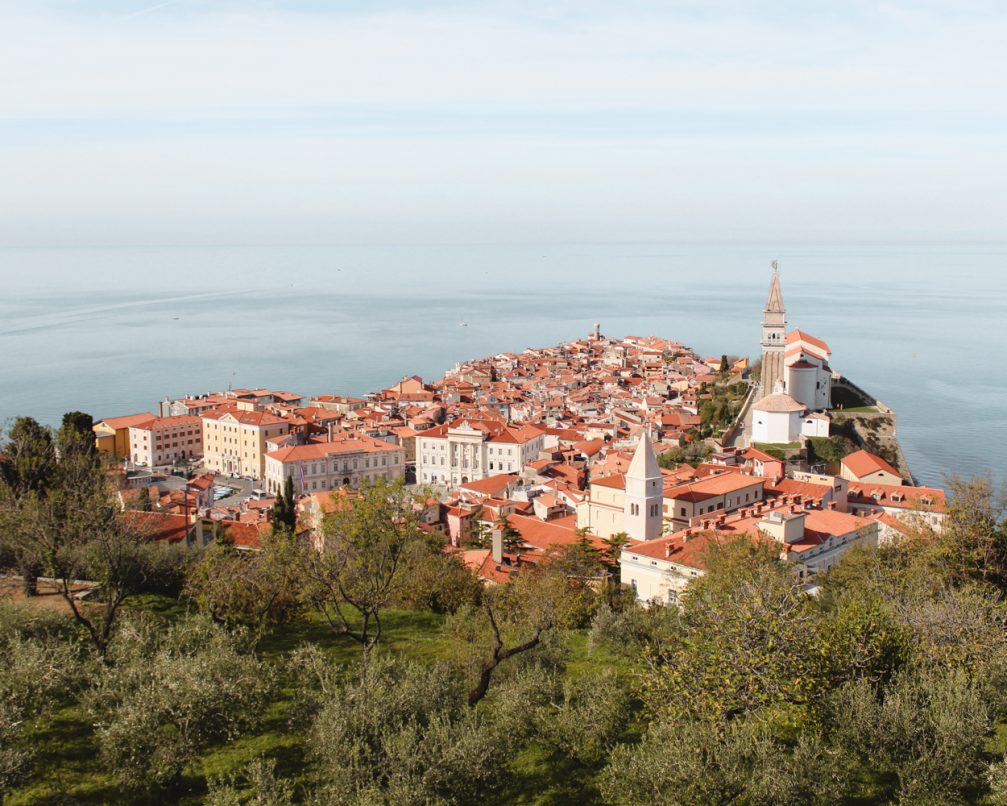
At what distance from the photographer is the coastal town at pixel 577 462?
21.5 m

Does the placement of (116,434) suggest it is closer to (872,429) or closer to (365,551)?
(872,429)

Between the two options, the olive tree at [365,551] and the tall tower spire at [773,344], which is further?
the tall tower spire at [773,344]

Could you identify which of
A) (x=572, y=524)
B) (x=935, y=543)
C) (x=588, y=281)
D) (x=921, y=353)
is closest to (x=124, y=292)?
(x=588, y=281)

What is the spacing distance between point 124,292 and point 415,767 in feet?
488

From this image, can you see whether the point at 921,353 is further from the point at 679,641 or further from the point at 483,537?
the point at 679,641

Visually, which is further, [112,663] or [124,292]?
[124,292]

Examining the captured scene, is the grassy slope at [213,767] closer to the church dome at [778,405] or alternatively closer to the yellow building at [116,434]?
the church dome at [778,405]

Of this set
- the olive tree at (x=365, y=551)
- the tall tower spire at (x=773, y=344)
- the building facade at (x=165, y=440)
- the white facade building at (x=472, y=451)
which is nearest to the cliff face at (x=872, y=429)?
the tall tower spire at (x=773, y=344)

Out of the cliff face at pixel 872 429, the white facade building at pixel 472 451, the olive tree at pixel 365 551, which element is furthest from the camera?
the white facade building at pixel 472 451

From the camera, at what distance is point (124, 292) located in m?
144

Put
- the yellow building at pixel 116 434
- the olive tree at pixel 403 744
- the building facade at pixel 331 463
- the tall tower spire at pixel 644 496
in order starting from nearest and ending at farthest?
1. the olive tree at pixel 403 744
2. the tall tower spire at pixel 644 496
3. the building facade at pixel 331 463
4. the yellow building at pixel 116 434

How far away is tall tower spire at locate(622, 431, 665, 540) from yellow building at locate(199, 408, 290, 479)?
88.3 ft

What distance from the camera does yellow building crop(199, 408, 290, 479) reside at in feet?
152

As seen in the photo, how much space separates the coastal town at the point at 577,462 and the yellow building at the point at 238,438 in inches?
4.1
